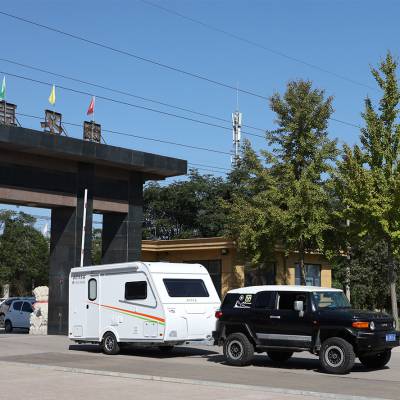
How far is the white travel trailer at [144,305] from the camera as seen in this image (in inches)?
744

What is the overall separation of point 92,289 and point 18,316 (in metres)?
15.0

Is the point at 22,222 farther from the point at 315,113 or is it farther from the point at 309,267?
the point at 315,113

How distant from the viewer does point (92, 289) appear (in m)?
21.1

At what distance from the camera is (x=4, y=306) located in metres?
37.0

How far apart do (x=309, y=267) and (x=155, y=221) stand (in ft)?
74.9

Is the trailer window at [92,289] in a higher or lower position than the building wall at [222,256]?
lower

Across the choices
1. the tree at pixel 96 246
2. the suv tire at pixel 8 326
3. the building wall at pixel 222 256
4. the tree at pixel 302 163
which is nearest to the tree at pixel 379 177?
the tree at pixel 302 163

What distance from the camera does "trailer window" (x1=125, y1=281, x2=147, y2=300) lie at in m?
19.4

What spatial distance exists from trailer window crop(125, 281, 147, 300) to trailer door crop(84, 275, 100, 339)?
1421 millimetres

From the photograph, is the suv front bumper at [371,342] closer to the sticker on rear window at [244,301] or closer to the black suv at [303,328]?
the black suv at [303,328]

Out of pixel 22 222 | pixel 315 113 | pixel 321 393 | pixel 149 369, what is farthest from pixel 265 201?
pixel 22 222

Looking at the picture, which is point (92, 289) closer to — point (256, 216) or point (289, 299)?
point (289, 299)

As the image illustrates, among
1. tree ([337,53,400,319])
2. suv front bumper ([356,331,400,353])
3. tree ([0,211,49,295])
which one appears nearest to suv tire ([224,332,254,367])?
suv front bumper ([356,331,400,353])

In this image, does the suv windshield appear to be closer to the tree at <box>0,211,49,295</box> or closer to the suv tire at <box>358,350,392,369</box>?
the suv tire at <box>358,350,392,369</box>
